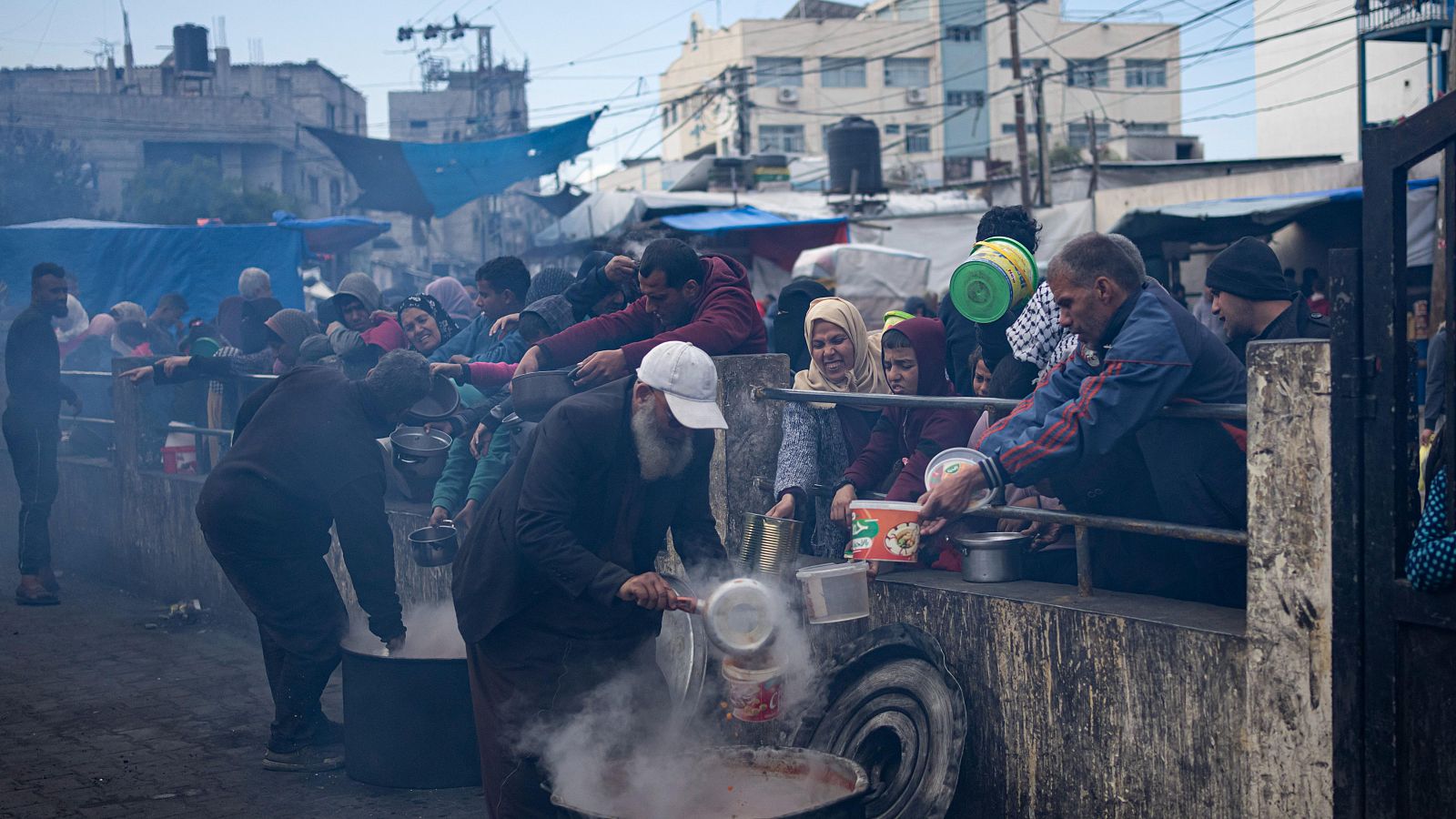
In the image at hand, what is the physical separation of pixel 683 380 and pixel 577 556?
0.64m

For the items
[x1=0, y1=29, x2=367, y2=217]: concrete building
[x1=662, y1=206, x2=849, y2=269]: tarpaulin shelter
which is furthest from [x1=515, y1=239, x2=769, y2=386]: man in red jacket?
[x1=0, y1=29, x2=367, y2=217]: concrete building

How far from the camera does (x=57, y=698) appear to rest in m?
6.38

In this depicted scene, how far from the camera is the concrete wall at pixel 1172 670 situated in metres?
3.18

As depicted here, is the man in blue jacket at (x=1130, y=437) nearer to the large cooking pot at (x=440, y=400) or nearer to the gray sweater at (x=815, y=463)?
the gray sweater at (x=815, y=463)

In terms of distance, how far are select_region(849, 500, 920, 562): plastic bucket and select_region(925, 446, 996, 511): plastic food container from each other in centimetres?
16

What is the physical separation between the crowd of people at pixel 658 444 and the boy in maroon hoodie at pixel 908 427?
1 cm

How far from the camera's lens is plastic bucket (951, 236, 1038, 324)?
470cm

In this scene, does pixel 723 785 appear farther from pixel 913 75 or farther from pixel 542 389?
pixel 913 75

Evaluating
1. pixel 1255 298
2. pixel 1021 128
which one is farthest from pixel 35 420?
pixel 1021 128

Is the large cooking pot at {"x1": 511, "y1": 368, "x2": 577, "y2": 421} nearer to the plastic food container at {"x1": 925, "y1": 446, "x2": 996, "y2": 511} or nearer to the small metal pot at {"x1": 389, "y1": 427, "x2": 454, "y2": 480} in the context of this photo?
the small metal pot at {"x1": 389, "y1": 427, "x2": 454, "y2": 480}

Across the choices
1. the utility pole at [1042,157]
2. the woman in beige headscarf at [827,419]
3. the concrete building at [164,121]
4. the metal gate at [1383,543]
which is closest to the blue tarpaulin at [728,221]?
the utility pole at [1042,157]

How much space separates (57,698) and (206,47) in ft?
159

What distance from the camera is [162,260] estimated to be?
41.5 feet

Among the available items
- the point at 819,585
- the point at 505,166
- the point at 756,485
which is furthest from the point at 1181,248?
the point at 819,585
